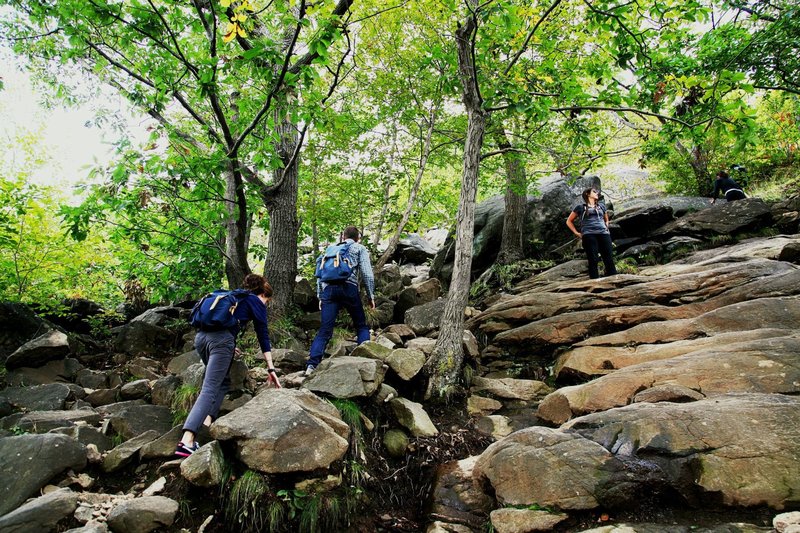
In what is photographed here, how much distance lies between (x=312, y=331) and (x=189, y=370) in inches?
169

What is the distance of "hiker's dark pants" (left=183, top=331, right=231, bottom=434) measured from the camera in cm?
511

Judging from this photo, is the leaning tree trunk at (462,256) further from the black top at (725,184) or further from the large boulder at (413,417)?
the black top at (725,184)

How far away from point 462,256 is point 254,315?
4.11m

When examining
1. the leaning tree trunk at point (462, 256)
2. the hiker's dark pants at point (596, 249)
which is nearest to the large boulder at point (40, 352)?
the leaning tree trunk at point (462, 256)

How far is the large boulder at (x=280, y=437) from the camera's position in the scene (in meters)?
4.71

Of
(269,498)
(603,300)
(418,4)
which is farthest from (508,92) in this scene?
(269,498)

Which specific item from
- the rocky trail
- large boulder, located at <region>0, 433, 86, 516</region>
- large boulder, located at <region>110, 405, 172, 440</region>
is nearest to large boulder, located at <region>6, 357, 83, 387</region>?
the rocky trail

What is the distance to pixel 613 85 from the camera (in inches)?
287

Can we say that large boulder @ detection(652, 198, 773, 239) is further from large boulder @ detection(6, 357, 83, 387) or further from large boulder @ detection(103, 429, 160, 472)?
large boulder @ detection(6, 357, 83, 387)

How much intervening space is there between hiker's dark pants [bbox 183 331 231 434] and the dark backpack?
128 millimetres

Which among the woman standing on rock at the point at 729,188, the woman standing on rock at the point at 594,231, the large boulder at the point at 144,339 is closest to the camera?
the woman standing on rock at the point at 594,231

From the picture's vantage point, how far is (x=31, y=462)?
4.43m

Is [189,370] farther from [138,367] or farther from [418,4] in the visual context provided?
[418,4]

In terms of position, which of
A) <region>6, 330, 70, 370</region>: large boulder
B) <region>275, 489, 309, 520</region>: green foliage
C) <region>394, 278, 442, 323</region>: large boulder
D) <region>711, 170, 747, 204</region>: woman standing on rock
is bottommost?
<region>275, 489, 309, 520</region>: green foliage
